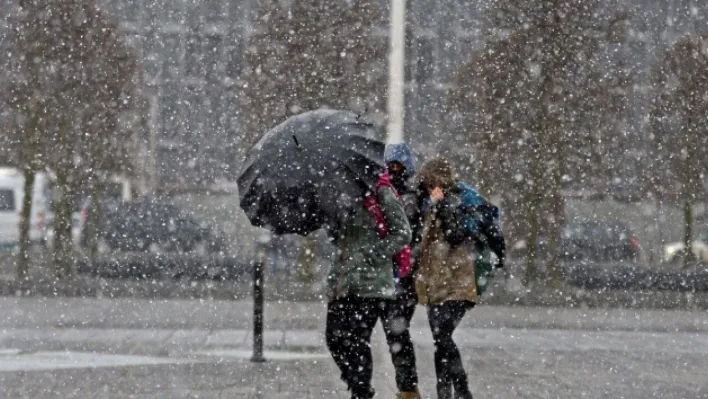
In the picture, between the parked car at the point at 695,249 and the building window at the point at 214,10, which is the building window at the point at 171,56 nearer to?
the building window at the point at 214,10

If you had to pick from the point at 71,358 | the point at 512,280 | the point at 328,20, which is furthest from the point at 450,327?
the point at 512,280

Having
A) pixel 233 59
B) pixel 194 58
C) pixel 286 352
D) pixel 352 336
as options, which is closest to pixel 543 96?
pixel 286 352

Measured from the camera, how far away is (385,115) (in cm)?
2964

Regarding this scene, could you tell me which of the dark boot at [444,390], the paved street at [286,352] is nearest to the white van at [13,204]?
the paved street at [286,352]

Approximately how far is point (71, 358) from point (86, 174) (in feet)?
49.8

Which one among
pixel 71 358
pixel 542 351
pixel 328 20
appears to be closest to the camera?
pixel 71 358

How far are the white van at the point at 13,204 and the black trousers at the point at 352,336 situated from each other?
31.4m

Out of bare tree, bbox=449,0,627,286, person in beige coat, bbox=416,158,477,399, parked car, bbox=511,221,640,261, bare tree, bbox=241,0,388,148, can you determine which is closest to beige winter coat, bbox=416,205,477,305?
person in beige coat, bbox=416,158,477,399

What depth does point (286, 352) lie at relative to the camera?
13016 mm

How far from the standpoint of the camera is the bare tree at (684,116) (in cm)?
2966

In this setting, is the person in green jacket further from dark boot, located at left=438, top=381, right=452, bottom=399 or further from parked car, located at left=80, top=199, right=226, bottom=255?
parked car, located at left=80, top=199, right=226, bottom=255

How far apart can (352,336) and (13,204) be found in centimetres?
3238

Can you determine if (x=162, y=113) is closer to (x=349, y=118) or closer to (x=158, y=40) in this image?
(x=158, y=40)

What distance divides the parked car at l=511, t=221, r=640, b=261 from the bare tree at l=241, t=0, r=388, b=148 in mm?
10441
